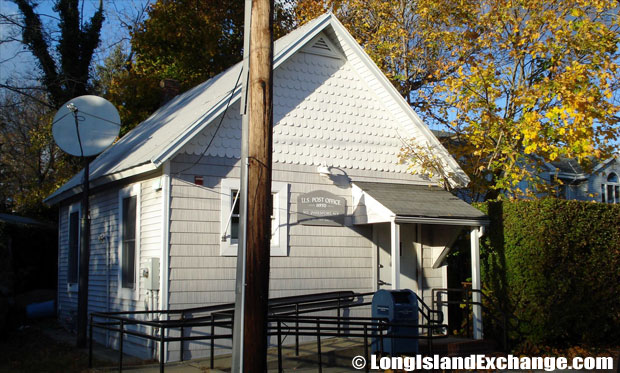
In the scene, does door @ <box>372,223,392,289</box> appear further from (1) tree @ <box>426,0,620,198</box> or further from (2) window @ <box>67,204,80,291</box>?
(2) window @ <box>67,204,80,291</box>

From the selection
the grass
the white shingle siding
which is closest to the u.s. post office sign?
the white shingle siding

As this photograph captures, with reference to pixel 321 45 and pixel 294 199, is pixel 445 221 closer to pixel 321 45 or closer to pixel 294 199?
pixel 294 199

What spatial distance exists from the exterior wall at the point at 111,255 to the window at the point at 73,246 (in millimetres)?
304

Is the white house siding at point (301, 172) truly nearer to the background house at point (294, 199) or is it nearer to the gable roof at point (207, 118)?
the background house at point (294, 199)

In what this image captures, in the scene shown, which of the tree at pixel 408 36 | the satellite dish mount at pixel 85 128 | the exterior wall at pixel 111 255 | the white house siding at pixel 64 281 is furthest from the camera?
the tree at pixel 408 36

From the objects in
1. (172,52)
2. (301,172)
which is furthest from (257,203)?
(172,52)

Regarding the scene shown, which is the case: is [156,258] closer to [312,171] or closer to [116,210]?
[116,210]

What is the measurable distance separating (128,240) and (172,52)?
15107mm

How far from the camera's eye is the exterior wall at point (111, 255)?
11.2m

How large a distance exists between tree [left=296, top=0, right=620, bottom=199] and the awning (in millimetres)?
923

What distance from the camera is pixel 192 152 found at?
1115 centimetres

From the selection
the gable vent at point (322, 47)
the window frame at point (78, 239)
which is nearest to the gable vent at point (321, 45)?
the gable vent at point (322, 47)

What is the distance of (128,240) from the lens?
12539mm

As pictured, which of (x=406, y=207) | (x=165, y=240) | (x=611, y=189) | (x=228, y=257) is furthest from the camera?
(x=611, y=189)
